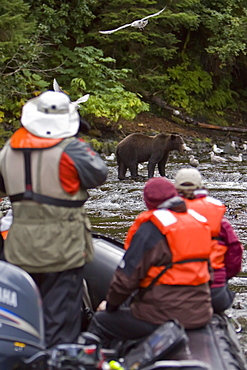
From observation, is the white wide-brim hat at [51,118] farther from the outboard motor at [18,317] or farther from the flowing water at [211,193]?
the flowing water at [211,193]

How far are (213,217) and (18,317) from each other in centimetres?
142

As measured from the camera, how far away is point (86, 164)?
3.85 metres

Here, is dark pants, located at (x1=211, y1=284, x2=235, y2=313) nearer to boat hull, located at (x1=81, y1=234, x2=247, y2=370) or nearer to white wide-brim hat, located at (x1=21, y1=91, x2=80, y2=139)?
boat hull, located at (x1=81, y1=234, x2=247, y2=370)

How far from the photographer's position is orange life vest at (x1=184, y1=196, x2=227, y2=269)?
14.6 ft

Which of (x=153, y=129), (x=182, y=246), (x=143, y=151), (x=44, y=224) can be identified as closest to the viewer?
(x=182, y=246)

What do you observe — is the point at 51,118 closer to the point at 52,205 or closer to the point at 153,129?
the point at 52,205

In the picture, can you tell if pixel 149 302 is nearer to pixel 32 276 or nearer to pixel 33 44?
pixel 32 276

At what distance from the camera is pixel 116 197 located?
13.0 m

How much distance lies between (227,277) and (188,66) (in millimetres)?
26667

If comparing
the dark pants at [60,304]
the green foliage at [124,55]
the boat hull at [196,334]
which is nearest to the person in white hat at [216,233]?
the boat hull at [196,334]

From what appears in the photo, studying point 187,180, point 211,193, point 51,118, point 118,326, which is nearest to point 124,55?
point 211,193

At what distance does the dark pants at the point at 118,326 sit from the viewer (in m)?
3.94

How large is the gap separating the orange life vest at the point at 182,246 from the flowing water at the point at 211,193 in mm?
1674

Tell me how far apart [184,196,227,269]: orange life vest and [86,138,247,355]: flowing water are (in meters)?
1.08
